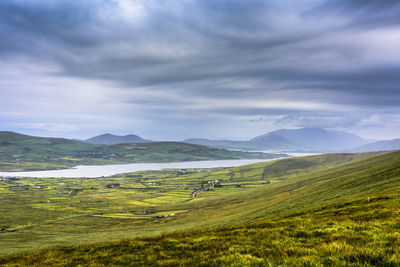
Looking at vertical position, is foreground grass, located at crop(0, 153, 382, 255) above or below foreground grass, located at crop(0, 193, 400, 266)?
below

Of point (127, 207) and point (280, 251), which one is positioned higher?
point (280, 251)

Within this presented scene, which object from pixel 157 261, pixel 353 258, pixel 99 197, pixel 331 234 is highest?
pixel 353 258

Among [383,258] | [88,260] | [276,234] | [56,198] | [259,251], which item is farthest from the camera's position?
[56,198]

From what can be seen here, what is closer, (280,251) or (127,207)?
(280,251)

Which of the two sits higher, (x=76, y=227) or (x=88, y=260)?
(x=88, y=260)

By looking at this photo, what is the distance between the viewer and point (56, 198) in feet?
587

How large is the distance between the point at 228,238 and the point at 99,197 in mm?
191680

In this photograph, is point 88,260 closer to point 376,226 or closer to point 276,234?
point 276,234

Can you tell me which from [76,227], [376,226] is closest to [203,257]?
[376,226]

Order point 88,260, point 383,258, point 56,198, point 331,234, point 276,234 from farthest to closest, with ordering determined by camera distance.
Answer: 1. point 56,198
2. point 276,234
3. point 88,260
4. point 331,234
5. point 383,258

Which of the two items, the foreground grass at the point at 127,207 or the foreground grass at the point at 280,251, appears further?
the foreground grass at the point at 127,207

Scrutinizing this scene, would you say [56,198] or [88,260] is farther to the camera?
[56,198]

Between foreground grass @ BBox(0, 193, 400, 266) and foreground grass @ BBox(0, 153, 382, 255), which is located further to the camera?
foreground grass @ BBox(0, 153, 382, 255)

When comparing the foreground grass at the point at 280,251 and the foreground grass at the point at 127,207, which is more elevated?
the foreground grass at the point at 280,251
